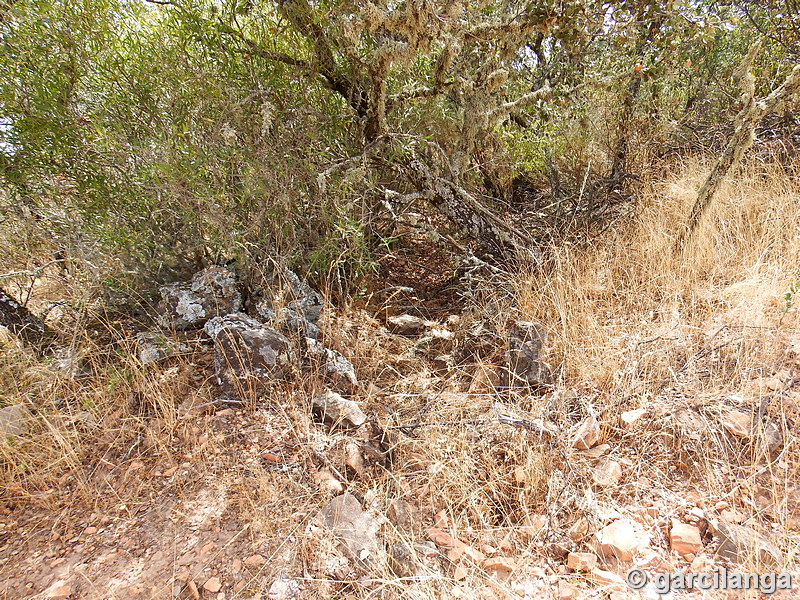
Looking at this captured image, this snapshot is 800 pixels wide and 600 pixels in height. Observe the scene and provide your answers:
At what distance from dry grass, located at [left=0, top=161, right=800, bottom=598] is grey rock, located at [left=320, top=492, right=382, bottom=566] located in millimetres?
51

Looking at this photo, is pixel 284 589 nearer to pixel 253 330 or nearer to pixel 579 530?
pixel 579 530

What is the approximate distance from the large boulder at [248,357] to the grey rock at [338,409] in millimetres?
271

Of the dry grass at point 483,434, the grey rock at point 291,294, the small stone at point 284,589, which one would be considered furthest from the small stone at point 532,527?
the grey rock at point 291,294

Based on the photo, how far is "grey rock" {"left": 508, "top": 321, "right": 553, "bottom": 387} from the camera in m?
2.11

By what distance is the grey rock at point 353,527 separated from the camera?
1447mm

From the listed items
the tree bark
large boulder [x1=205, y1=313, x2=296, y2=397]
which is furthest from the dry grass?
the tree bark

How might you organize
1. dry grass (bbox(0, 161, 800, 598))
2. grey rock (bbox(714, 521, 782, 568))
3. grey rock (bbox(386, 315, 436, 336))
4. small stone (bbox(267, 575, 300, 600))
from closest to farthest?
grey rock (bbox(714, 521, 782, 568)) < small stone (bbox(267, 575, 300, 600)) < dry grass (bbox(0, 161, 800, 598)) < grey rock (bbox(386, 315, 436, 336))

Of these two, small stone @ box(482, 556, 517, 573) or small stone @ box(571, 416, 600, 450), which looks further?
small stone @ box(571, 416, 600, 450)

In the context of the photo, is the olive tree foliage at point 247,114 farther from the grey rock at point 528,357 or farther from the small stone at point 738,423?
the small stone at point 738,423

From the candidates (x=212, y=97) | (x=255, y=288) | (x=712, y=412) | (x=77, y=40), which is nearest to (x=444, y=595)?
(x=712, y=412)

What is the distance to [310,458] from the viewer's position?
183 centimetres

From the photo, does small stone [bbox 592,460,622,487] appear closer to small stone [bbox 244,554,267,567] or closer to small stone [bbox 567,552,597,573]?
small stone [bbox 567,552,597,573]

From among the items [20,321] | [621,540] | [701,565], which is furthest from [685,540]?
[20,321]

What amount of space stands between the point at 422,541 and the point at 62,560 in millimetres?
1274
